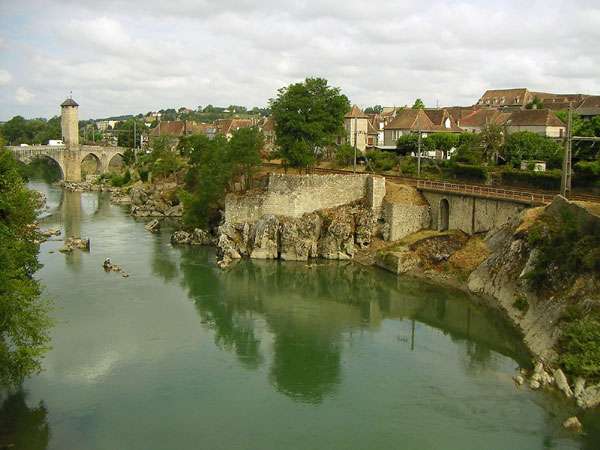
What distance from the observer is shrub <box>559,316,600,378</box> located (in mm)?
19750

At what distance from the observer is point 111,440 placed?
17.2 metres

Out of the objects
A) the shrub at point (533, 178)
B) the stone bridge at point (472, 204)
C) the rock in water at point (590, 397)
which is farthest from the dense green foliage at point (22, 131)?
the rock in water at point (590, 397)

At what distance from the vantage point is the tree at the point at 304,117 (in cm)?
4416

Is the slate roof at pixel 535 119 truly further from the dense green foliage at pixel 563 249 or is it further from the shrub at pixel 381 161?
the dense green foliage at pixel 563 249

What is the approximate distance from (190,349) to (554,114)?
4094 cm

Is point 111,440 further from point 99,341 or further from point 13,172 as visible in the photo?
point 13,172

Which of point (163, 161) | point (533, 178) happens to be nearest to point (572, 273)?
point (533, 178)

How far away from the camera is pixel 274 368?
73.8 feet

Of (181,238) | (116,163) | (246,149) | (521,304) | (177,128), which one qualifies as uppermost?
(177,128)

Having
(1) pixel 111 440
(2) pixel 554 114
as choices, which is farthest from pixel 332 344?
(2) pixel 554 114

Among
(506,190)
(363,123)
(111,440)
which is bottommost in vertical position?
(111,440)

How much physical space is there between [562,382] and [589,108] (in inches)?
1811

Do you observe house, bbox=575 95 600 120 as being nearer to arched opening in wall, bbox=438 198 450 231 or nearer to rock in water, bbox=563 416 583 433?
arched opening in wall, bbox=438 198 450 231

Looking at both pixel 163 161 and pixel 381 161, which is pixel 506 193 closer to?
pixel 381 161
